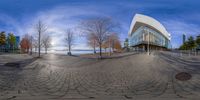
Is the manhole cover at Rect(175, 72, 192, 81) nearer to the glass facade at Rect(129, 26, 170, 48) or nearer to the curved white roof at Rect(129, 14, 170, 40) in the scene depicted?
the glass facade at Rect(129, 26, 170, 48)

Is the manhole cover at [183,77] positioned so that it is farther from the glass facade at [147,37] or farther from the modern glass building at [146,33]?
the modern glass building at [146,33]

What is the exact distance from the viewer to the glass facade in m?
72.3

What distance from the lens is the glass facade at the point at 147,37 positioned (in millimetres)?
72312

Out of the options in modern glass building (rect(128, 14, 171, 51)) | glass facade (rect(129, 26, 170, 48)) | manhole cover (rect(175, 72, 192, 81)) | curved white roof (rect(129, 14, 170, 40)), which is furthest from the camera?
curved white roof (rect(129, 14, 170, 40))

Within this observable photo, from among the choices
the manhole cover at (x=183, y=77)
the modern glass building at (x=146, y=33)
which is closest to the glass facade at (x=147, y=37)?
the modern glass building at (x=146, y=33)

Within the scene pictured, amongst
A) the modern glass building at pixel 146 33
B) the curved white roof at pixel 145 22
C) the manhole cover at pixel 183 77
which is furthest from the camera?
the curved white roof at pixel 145 22

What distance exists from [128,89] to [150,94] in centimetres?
101

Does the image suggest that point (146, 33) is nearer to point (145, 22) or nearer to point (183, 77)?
point (145, 22)

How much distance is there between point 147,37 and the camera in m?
72.0

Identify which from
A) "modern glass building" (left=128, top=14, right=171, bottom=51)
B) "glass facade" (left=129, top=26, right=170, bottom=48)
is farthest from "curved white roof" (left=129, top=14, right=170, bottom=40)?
"glass facade" (left=129, top=26, right=170, bottom=48)

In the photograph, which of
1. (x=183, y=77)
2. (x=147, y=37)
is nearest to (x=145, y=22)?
(x=147, y=37)

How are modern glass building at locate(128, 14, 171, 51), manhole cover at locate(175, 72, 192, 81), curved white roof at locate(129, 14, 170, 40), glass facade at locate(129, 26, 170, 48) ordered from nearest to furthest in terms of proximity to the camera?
manhole cover at locate(175, 72, 192, 81) < glass facade at locate(129, 26, 170, 48) < modern glass building at locate(128, 14, 171, 51) < curved white roof at locate(129, 14, 170, 40)

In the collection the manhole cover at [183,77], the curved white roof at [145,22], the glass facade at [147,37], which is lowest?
the manhole cover at [183,77]

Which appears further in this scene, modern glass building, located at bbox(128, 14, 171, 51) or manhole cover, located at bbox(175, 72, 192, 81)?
modern glass building, located at bbox(128, 14, 171, 51)
